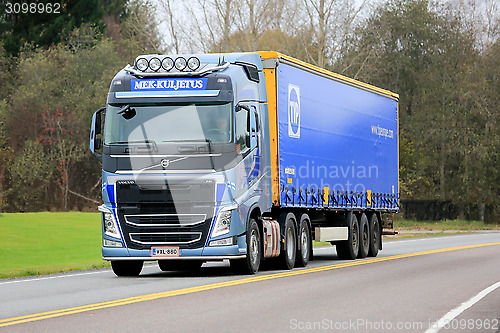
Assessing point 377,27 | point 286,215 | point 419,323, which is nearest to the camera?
point 419,323

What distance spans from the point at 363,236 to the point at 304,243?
16.7 feet

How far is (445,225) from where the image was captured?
62.8 metres

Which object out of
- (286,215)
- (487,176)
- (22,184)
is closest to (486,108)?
(487,176)

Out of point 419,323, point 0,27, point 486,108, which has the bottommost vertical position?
point 419,323

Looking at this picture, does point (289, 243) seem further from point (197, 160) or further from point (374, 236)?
point (374, 236)

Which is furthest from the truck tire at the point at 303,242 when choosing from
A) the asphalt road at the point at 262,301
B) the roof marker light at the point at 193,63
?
the roof marker light at the point at 193,63

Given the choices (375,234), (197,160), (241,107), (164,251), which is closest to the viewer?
(197,160)

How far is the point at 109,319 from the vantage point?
11734 mm

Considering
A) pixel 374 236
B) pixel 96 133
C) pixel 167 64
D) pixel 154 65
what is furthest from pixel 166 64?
pixel 374 236

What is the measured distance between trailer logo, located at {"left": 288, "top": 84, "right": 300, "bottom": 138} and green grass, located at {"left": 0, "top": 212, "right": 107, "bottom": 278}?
6.09m

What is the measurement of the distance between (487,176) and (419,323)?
56617 mm

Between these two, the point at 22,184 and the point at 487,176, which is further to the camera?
the point at 487,176

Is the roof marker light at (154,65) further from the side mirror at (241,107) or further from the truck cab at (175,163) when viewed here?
the side mirror at (241,107)

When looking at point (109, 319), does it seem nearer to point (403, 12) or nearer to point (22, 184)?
point (22, 184)
